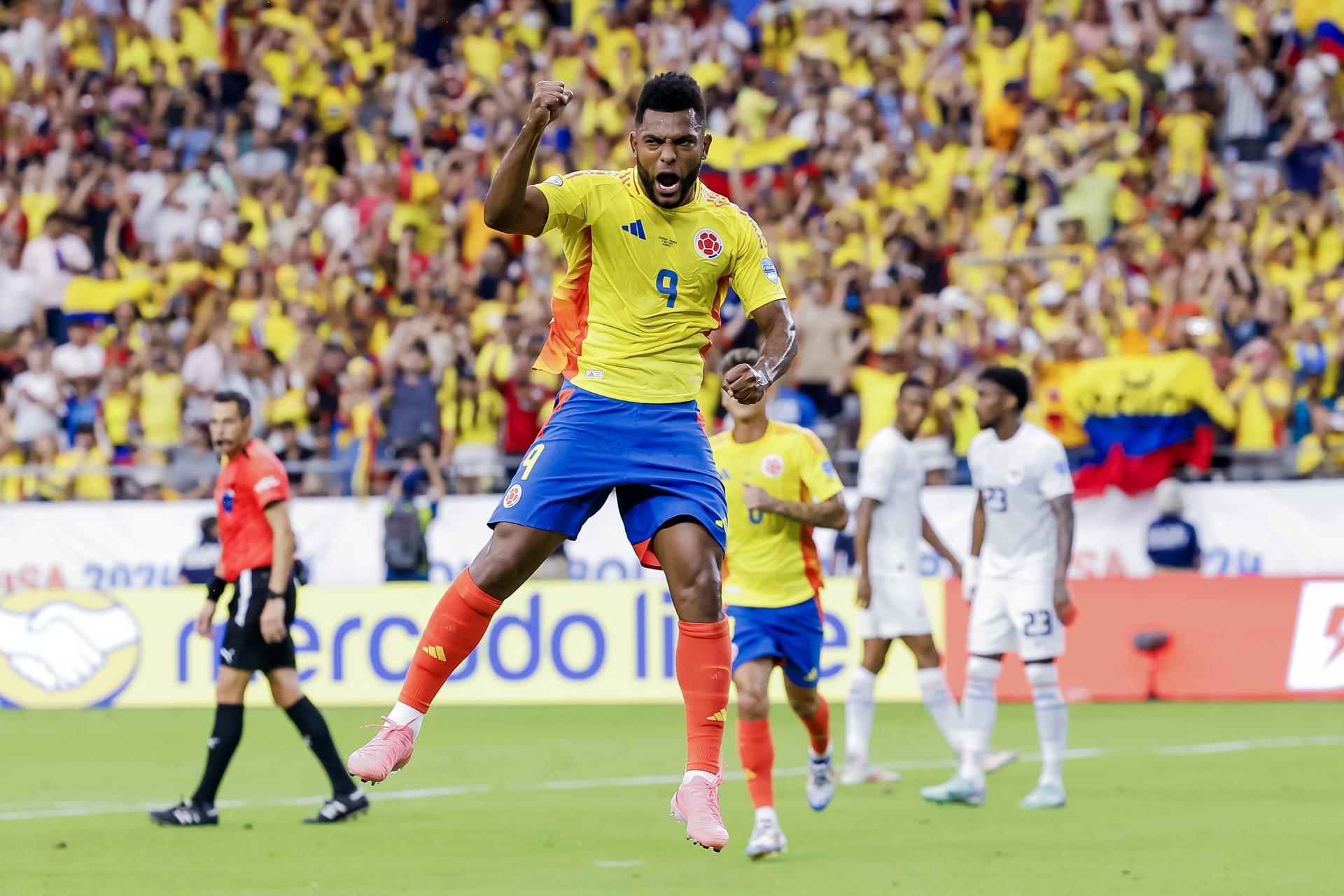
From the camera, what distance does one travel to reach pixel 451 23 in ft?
81.3

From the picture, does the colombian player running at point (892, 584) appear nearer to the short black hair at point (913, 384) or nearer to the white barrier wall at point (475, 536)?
the short black hair at point (913, 384)

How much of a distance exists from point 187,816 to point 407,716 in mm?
4534

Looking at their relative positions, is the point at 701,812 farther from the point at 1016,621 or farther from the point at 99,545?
the point at 99,545

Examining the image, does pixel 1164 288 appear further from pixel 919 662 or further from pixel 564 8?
pixel 564 8

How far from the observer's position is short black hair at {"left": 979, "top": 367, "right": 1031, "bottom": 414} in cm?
1106

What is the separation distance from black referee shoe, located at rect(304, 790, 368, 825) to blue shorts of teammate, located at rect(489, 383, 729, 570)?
14.8 feet

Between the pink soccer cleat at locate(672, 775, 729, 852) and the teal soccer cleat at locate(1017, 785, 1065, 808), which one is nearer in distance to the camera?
the pink soccer cleat at locate(672, 775, 729, 852)

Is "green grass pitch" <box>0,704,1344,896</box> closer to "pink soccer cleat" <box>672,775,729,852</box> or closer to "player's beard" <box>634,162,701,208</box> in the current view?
"pink soccer cleat" <box>672,775,729,852</box>

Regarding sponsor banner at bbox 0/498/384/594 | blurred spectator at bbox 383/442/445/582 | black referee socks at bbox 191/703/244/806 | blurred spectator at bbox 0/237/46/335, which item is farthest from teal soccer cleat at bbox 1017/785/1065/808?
blurred spectator at bbox 0/237/46/335

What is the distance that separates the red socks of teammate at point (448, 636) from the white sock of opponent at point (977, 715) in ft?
16.9

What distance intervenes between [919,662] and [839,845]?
281cm

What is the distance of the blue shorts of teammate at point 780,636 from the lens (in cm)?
977

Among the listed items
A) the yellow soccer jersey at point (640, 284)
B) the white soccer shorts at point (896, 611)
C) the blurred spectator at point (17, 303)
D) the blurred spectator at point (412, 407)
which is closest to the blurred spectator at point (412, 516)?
the blurred spectator at point (412, 407)

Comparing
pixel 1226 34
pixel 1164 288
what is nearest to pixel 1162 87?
pixel 1226 34
